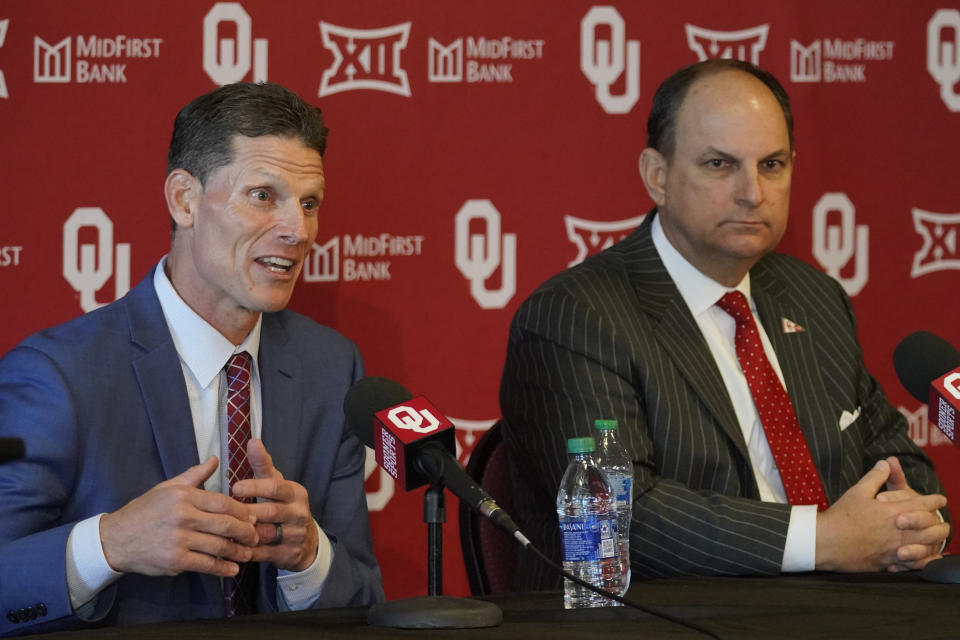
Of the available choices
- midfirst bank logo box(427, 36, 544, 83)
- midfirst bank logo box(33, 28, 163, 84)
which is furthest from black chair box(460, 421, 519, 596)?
midfirst bank logo box(33, 28, 163, 84)

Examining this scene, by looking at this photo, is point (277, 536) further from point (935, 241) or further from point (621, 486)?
point (935, 241)

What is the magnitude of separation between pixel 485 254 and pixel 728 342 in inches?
33.6

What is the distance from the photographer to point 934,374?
2.32m

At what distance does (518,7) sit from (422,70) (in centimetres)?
35

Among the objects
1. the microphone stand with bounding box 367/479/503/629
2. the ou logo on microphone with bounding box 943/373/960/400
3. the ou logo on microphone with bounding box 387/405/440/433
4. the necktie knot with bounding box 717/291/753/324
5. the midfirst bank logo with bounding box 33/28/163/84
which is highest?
the midfirst bank logo with bounding box 33/28/163/84

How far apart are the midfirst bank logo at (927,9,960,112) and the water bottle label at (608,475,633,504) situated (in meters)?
2.15

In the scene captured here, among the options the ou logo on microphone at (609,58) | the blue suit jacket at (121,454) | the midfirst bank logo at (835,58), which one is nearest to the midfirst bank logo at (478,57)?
the ou logo on microphone at (609,58)

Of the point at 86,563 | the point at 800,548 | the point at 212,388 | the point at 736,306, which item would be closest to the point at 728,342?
the point at 736,306

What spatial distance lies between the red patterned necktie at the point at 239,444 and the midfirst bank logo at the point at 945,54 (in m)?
2.52

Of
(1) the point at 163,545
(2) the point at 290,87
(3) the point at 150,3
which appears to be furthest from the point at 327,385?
(3) the point at 150,3

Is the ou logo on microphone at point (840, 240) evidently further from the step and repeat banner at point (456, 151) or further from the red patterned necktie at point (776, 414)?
the red patterned necktie at point (776, 414)

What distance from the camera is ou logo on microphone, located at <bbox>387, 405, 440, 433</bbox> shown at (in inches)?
71.7

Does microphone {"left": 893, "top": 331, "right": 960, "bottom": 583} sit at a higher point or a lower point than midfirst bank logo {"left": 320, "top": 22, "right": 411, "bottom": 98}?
lower

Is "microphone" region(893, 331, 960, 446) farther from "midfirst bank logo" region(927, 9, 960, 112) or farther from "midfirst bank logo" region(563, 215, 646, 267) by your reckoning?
"midfirst bank logo" region(927, 9, 960, 112)
